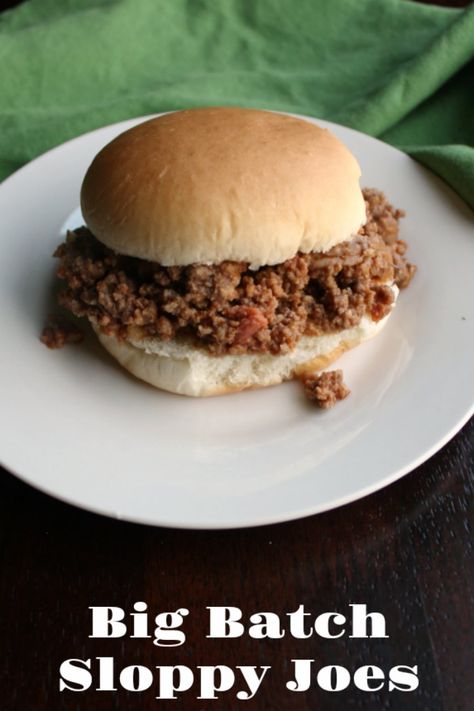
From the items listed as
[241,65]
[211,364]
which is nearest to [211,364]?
[211,364]

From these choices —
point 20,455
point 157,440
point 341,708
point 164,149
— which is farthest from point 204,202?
point 341,708

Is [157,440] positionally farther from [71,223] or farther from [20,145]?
[20,145]

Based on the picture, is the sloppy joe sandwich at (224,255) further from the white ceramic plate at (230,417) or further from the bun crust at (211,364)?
the white ceramic plate at (230,417)

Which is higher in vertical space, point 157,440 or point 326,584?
point 157,440

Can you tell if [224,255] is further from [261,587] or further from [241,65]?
[241,65]

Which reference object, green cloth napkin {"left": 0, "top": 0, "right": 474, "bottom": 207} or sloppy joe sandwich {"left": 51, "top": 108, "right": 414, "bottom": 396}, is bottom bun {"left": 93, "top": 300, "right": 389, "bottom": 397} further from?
green cloth napkin {"left": 0, "top": 0, "right": 474, "bottom": 207}

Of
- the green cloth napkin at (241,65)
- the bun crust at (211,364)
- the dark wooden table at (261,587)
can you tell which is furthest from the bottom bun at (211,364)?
the green cloth napkin at (241,65)
